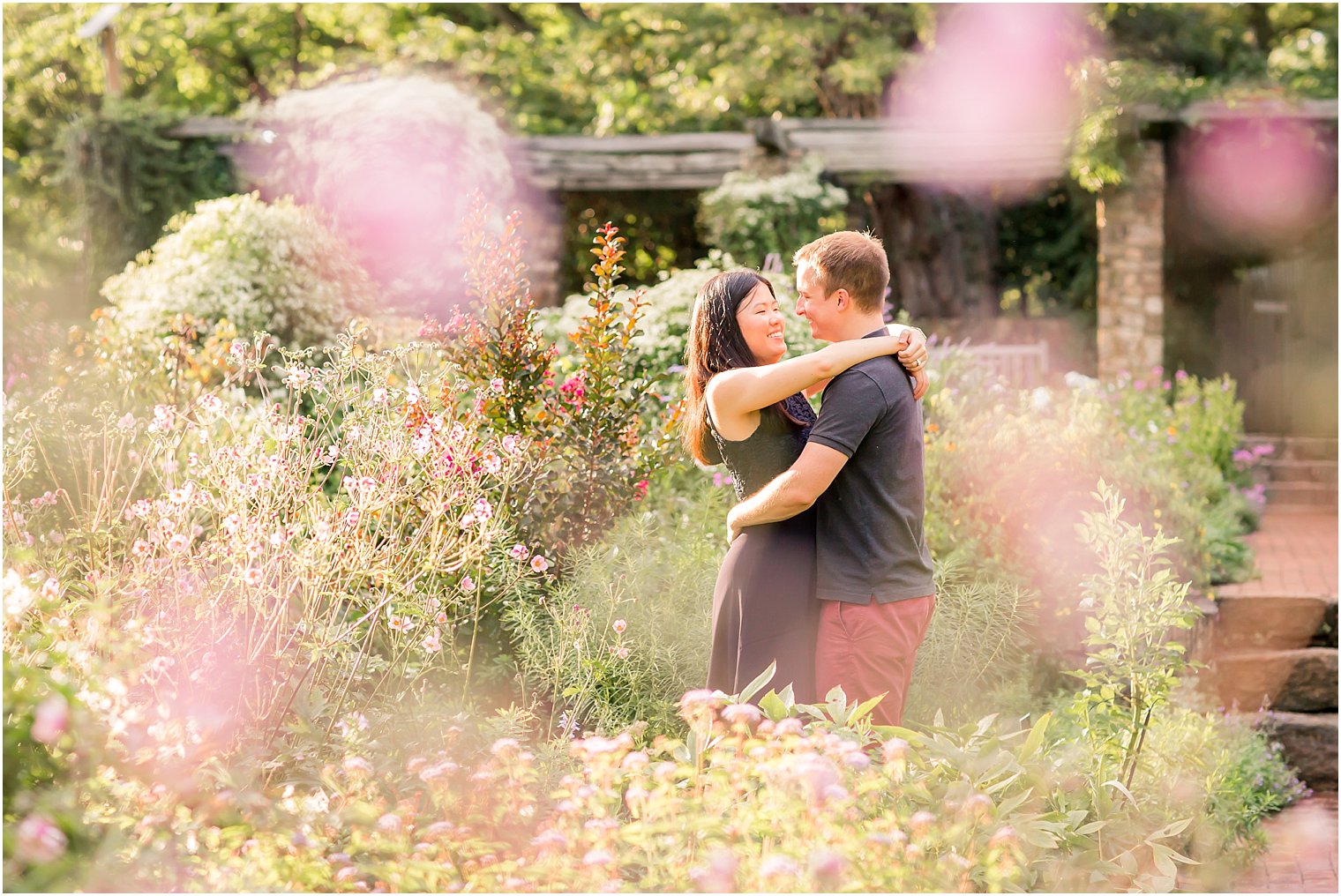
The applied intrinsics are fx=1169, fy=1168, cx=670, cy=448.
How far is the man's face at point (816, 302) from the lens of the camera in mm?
2652

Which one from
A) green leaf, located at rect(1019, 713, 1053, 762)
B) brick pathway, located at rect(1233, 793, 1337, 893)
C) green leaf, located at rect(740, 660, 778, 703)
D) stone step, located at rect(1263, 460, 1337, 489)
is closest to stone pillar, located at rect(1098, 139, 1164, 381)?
stone step, located at rect(1263, 460, 1337, 489)

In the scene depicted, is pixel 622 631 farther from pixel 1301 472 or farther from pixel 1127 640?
pixel 1301 472

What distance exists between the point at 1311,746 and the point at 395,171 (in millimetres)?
8580

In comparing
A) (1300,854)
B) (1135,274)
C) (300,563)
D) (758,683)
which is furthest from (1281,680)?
(1135,274)

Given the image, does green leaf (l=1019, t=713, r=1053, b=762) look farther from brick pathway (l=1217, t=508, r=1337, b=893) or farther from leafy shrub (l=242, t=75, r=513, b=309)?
leafy shrub (l=242, t=75, r=513, b=309)

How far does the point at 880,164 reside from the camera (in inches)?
451

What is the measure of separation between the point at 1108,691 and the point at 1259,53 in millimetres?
13723

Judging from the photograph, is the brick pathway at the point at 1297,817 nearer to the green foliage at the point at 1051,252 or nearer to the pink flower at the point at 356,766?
the pink flower at the point at 356,766

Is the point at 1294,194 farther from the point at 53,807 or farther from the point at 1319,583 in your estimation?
the point at 53,807

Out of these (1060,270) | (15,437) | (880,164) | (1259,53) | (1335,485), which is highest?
(1259,53)

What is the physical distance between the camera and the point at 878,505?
2605mm

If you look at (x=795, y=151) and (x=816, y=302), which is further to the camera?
(x=795, y=151)

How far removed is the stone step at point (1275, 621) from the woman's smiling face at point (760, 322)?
3770 mm

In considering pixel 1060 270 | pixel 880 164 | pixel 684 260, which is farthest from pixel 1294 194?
pixel 684 260
